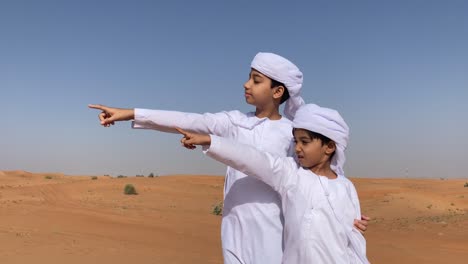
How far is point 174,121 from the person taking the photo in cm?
352

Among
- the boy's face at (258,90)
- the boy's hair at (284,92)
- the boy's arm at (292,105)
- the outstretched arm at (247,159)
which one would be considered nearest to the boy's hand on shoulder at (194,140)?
the outstretched arm at (247,159)

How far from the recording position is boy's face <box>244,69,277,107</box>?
3.71 metres

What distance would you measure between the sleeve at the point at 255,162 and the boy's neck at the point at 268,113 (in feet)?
1.94

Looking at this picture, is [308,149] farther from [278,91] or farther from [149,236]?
[149,236]

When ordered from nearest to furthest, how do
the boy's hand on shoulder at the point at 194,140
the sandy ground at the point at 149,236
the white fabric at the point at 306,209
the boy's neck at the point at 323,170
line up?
the boy's hand on shoulder at the point at 194,140
the white fabric at the point at 306,209
the boy's neck at the point at 323,170
the sandy ground at the point at 149,236

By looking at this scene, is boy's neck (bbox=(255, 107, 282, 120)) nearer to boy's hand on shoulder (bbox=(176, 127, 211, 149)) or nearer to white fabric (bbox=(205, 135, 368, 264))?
white fabric (bbox=(205, 135, 368, 264))

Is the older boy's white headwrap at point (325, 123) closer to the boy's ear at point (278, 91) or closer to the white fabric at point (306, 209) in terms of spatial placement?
the white fabric at point (306, 209)

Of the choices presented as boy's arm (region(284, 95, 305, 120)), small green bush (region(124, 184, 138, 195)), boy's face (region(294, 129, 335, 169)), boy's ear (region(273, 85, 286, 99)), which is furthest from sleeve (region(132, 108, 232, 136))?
small green bush (region(124, 184, 138, 195))

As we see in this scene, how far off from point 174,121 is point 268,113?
643mm

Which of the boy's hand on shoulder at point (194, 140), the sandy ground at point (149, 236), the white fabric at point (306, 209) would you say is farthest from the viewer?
the sandy ground at point (149, 236)

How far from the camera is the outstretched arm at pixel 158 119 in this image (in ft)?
11.4

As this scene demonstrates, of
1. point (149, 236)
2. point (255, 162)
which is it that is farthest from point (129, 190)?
point (255, 162)

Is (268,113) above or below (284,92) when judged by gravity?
below

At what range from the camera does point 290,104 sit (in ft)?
12.7
